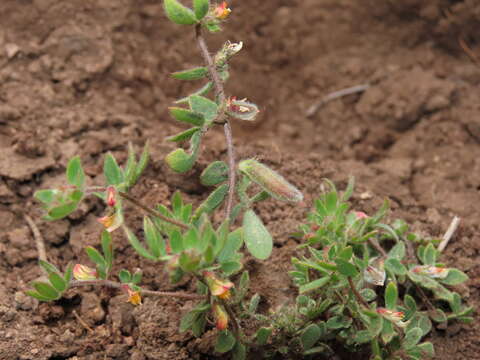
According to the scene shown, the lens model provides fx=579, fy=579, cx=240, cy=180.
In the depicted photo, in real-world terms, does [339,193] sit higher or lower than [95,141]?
lower

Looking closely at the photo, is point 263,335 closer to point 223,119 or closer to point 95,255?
point 95,255

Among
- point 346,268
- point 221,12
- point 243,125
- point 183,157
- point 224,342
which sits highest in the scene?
point 221,12

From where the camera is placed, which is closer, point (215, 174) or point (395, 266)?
point (215, 174)

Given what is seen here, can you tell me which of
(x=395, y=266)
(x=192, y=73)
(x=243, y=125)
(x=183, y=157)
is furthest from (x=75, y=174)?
(x=243, y=125)

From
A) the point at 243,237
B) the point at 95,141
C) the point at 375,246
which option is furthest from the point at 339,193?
the point at 95,141

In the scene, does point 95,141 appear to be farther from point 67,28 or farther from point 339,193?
point 339,193

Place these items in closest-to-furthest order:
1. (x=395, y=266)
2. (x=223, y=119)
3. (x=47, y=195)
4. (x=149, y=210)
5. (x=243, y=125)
A: (x=47, y=195) → (x=149, y=210) → (x=223, y=119) → (x=395, y=266) → (x=243, y=125)

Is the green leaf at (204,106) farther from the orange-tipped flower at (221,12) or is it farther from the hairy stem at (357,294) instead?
the hairy stem at (357,294)
